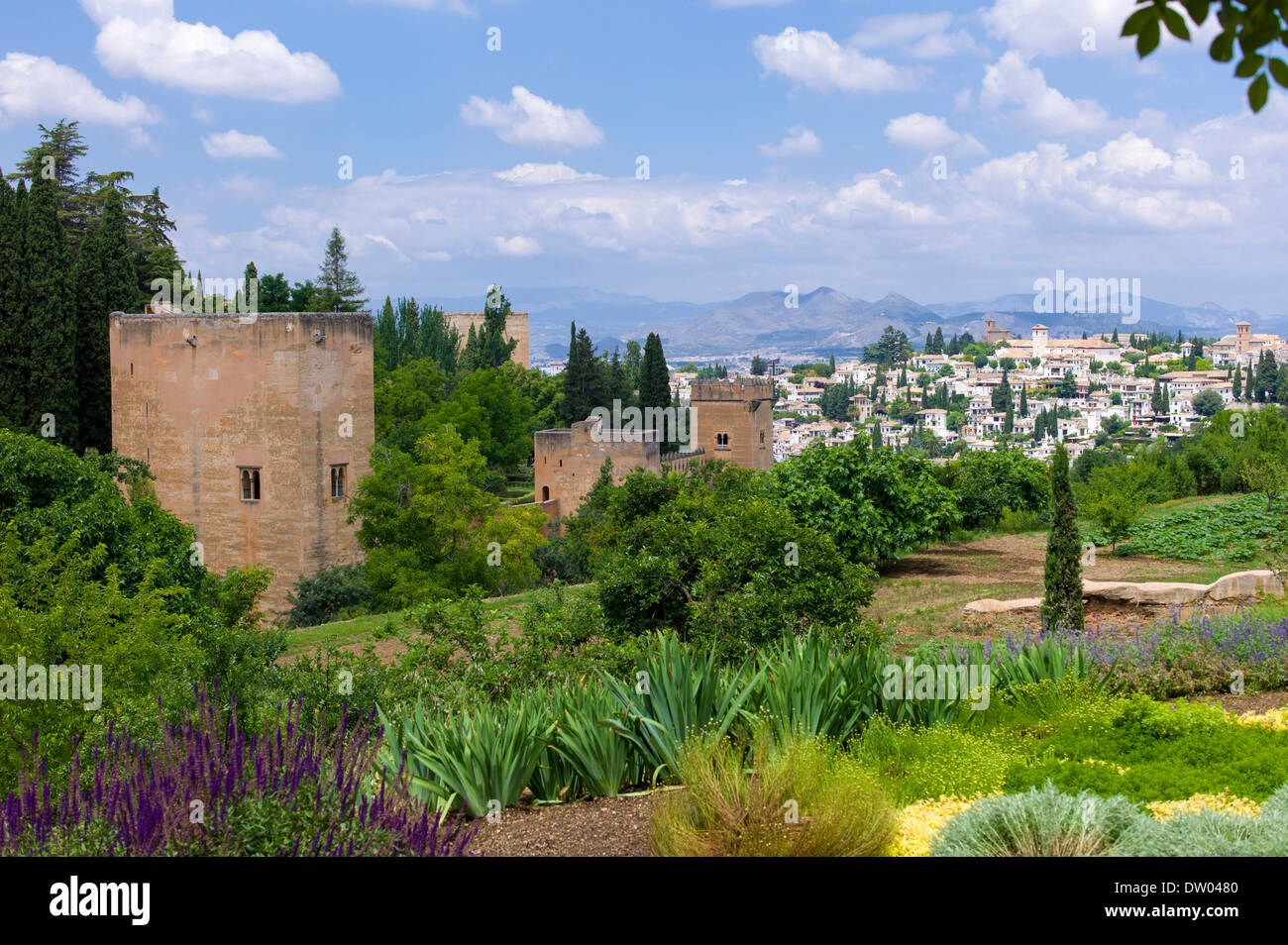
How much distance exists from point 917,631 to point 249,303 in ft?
115

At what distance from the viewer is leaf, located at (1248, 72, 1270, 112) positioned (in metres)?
2.87

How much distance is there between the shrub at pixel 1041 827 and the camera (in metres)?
4.73

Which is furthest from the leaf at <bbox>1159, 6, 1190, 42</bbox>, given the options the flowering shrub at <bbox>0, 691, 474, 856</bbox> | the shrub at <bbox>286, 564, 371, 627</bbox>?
the shrub at <bbox>286, 564, 371, 627</bbox>

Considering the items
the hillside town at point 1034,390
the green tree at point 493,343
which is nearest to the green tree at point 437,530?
the green tree at point 493,343

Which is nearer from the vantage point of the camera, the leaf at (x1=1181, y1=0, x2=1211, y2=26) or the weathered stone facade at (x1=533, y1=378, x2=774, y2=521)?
the leaf at (x1=1181, y1=0, x2=1211, y2=26)

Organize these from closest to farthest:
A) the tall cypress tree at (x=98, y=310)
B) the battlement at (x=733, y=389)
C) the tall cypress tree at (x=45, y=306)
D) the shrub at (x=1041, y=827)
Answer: the shrub at (x=1041, y=827)
the tall cypress tree at (x=45, y=306)
the tall cypress tree at (x=98, y=310)
the battlement at (x=733, y=389)

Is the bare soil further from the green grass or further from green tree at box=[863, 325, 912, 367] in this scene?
green tree at box=[863, 325, 912, 367]

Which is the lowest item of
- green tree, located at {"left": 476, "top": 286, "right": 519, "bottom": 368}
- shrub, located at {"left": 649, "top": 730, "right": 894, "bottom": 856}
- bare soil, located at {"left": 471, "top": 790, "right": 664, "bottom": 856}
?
bare soil, located at {"left": 471, "top": 790, "right": 664, "bottom": 856}

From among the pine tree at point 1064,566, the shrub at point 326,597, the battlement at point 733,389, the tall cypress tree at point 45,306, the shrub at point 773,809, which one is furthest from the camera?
the battlement at point 733,389

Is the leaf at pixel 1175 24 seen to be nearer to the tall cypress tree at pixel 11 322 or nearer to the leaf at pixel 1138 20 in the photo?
the leaf at pixel 1138 20

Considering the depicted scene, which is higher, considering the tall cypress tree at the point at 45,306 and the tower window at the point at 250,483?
the tall cypress tree at the point at 45,306

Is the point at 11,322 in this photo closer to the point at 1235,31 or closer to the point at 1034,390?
the point at 1235,31

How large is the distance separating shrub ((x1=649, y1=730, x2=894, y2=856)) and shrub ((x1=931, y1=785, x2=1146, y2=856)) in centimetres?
35

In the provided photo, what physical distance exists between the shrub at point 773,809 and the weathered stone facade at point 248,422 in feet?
90.1
